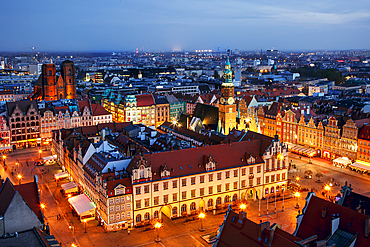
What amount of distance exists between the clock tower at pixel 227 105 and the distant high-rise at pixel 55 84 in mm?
88261

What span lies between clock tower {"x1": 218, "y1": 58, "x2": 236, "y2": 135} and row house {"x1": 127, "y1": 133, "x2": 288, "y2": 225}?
3188cm

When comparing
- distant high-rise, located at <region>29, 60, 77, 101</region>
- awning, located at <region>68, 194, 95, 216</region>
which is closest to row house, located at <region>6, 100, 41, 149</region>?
distant high-rise, located at <region>29, 60, 77, 101</region>

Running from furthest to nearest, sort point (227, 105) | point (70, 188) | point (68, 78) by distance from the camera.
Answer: point (68, 78)
point (227, 105)
point (70, 188)

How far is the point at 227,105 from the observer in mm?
111125

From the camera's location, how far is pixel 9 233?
143ft

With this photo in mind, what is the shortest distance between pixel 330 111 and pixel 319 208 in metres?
90.2

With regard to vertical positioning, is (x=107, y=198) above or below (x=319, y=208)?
below

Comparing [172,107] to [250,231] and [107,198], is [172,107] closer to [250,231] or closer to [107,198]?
[107,198]

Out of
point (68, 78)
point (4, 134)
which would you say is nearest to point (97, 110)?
point (4, 134)

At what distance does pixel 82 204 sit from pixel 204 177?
23032 millimetres

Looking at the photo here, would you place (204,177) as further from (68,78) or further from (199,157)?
(68,78)

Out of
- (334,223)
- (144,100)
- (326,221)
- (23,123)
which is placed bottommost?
(23,123)

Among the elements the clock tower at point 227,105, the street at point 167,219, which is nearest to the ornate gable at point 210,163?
the street at point 167,219

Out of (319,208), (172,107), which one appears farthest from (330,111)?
(319,208)
